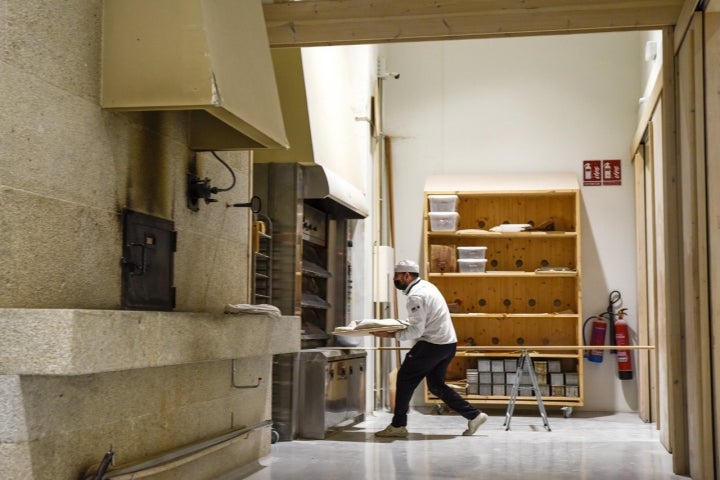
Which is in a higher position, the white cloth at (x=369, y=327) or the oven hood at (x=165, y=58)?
the oven hood at (x=165, y=58)

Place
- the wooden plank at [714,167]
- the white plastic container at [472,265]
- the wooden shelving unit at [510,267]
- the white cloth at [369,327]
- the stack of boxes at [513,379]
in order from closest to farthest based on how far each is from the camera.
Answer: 1. the wooden plank at [714,167]
2. the white cloth at [369,327]
3. the stack of boxes at [513,379]
4. the white plastic container at [472,265]
5. the wooden shelving unit at [510,267]

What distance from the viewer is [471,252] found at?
31.4ft

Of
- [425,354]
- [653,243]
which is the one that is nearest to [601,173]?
[653,243]

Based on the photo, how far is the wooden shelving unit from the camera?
9.64 metres

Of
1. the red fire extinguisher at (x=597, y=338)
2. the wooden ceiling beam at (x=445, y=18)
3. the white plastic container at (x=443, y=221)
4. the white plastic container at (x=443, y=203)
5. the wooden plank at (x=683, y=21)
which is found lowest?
the red fire extinguisher at (x=597, y=338)

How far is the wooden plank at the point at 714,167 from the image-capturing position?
4836 millimetres

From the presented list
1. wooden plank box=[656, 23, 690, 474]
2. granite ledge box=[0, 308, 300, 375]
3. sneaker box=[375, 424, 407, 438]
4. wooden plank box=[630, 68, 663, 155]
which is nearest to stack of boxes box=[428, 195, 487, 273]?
wooden plank box=[630, 68, 663, 155]

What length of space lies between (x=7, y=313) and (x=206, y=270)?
7.24ft

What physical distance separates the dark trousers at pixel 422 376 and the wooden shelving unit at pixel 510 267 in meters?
1.98

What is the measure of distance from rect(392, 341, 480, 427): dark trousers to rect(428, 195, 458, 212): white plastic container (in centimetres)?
241

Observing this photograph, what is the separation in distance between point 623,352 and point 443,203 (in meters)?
2.54

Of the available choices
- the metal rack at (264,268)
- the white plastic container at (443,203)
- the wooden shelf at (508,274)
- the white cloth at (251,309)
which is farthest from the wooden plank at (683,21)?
the white plastic container at (443,203)

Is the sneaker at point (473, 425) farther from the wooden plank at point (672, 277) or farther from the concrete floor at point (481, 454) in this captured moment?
the wooden plank at point (672, 277)

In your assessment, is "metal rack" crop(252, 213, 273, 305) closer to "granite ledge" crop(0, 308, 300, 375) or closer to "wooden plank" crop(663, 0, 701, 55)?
"granite ledge" crop(0, 308, 300, 375)
